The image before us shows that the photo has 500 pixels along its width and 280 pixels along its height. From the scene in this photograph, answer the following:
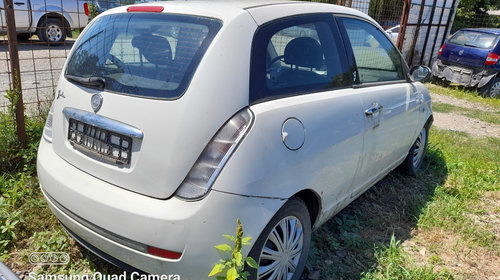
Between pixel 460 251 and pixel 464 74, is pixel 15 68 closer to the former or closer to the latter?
pixel 460 251

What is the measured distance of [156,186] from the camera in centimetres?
191

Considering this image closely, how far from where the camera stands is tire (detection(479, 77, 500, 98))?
405 inches

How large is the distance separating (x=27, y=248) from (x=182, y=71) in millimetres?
1857

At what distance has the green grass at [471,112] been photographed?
8180 mm

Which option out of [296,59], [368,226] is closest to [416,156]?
[368,226]

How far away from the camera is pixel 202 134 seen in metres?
1.90

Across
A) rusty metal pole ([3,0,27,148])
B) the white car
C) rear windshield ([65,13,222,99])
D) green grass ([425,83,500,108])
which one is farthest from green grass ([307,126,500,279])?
green grass ([425,83,500,108])

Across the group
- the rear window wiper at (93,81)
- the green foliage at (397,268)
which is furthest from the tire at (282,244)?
the rear window wiper at (93,81)

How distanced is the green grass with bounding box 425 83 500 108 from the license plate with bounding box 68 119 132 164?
10140 mm

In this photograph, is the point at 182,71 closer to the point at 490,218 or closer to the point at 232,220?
the point at 232,220

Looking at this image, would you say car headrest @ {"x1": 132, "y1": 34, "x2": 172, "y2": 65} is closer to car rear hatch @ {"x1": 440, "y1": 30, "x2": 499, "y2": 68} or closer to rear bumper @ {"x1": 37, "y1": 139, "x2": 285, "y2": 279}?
rear bumper @ {"x1": 37, "y1": 139, "x2": 285, "y2": 279}

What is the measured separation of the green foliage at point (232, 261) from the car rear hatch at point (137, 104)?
38cm

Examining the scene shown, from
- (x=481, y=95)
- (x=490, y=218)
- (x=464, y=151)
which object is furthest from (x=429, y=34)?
(x=490, y=218)

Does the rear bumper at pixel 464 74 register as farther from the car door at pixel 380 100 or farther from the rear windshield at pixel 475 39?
the car door at pixel 380 100
